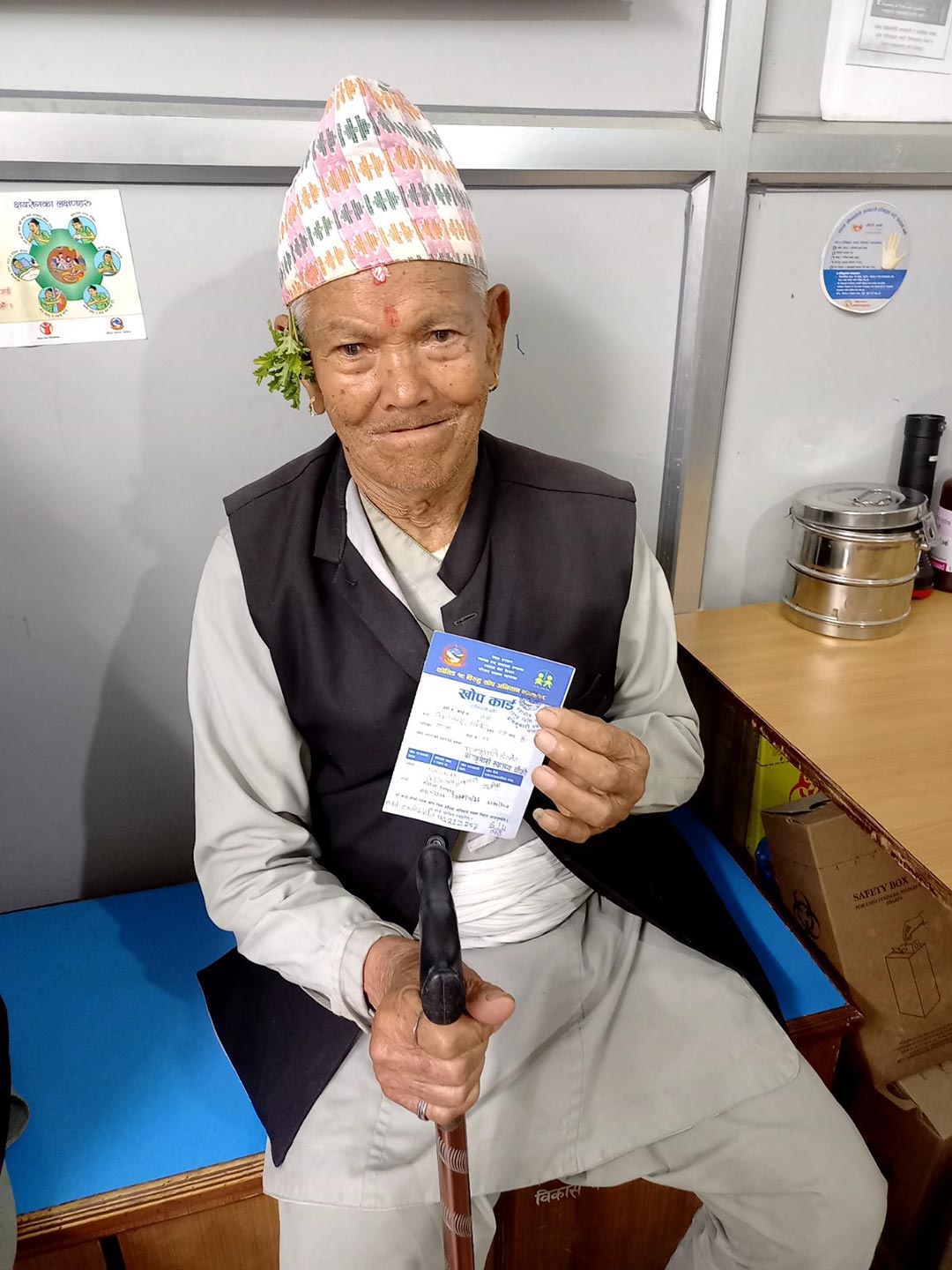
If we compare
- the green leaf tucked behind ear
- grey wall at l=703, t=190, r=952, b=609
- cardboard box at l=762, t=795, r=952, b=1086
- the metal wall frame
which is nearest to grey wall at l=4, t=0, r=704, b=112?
the metal wall frame

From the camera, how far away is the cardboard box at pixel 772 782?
4.89 ft

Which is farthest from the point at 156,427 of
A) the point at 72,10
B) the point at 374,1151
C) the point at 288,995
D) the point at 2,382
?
the point at 374,1151

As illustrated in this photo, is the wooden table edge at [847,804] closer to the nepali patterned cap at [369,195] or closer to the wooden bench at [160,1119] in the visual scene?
the wooden bench at [160,1119]

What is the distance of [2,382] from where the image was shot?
1187 mm

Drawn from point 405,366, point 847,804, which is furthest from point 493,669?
point 847,804

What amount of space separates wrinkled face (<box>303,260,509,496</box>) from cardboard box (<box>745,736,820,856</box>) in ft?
2.83

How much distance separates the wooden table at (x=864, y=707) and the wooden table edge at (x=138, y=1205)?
0.85 meters

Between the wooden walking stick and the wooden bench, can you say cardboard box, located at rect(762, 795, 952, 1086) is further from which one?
the wooden walking stick

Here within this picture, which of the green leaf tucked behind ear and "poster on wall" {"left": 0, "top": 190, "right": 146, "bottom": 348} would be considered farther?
"poster on wall" {"left": 0, "top": 190, "right": 146, "bottom": 348}

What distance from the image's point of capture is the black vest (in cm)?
97

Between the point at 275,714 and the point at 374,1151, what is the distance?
488mm

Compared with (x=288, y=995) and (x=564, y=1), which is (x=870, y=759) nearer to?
(x=288, y=995)

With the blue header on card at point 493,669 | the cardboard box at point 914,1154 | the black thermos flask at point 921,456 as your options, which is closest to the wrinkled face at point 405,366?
the blue header on card at point 493,669

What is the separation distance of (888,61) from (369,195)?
0.97m
